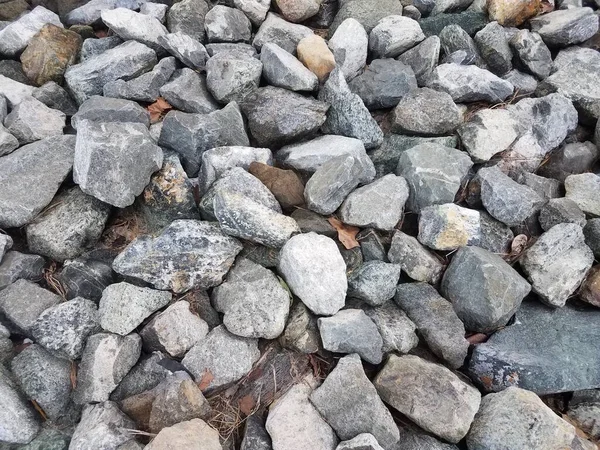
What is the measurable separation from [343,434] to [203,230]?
96 centimetres

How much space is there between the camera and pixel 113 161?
2154 mm

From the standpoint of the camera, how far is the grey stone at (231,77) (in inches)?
103

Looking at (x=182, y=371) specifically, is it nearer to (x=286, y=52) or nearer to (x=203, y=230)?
(x=203, y=230)

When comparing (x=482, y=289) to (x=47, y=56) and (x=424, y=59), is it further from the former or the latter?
(x=47, y=56)

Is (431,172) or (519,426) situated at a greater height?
(431,172)

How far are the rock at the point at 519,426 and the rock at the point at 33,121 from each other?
228cm

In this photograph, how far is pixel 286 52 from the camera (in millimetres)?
2764

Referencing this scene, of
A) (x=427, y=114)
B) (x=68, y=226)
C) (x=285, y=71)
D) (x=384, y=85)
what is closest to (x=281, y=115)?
(x=285, y=71)

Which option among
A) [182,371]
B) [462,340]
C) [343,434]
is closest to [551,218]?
[462,340]

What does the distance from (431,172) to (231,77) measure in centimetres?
108

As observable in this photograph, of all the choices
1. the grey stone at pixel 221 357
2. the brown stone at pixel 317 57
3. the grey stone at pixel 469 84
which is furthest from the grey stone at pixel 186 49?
the grey stone at pixel 221 357

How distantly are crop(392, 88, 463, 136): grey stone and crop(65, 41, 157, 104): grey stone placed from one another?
53.2 inches

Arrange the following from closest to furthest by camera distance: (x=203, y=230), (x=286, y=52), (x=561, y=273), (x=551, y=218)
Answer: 1. (x=203, y=230)
2. (x=561, y=273)
3. (x=551, y=218)
4. (x=286, y=52)

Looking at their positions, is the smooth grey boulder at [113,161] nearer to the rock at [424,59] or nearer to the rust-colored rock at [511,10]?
the rock at [424,59]
